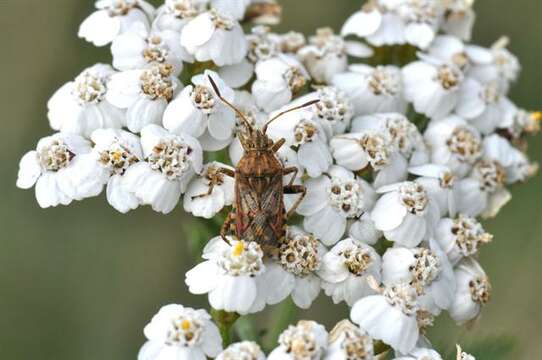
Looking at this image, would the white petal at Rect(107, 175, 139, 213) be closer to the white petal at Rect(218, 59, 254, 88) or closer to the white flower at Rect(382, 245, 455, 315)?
the white petal at Rect(218, 59, 254, 88)

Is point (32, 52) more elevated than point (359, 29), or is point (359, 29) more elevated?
point (359, 29)

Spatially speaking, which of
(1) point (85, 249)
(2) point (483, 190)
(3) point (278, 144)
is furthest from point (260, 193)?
(1) point (85, 249)

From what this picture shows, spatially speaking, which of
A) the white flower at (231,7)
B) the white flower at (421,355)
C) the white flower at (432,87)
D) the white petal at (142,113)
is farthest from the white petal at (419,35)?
the white flower at (421,355)

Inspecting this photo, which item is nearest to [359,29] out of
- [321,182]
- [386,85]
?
[386,85]

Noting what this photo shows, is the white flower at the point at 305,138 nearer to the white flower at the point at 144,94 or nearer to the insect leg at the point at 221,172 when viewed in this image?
the insect leg at the point at 221,172

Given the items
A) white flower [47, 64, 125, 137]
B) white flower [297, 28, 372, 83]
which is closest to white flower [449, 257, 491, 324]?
white flower [297, 28, 372, 83]

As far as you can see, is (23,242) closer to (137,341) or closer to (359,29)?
(137,341)
